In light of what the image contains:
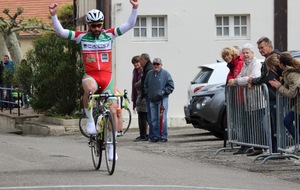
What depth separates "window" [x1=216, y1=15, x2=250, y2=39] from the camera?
27.8 m

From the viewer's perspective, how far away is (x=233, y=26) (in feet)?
91.1

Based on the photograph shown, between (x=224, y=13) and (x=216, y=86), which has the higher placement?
(x=224, y=13)

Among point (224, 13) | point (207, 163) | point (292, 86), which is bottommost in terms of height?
point (207, 163)

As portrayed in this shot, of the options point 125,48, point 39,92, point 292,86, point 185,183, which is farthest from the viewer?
point 125,48

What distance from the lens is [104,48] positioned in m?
12.9

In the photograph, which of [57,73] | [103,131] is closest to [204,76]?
[57,73]

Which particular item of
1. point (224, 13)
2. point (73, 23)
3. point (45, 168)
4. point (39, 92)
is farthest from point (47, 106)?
point (45, 168)

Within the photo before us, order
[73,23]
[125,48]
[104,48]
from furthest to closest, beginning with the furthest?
[73,23]
[125,48]
[104,48]

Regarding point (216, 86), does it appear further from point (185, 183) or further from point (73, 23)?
point (73, 23)

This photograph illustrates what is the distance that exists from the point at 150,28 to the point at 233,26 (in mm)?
2394

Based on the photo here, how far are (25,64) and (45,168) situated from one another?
12.7m

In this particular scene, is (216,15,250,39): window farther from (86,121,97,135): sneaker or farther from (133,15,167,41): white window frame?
(86,121,97,135): sneaker

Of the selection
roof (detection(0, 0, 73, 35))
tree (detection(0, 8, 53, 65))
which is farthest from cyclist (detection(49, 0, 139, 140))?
roof (detection(0, 0, 73, 35))

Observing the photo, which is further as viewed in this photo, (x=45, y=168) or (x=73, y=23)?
(x=73, y=23)
